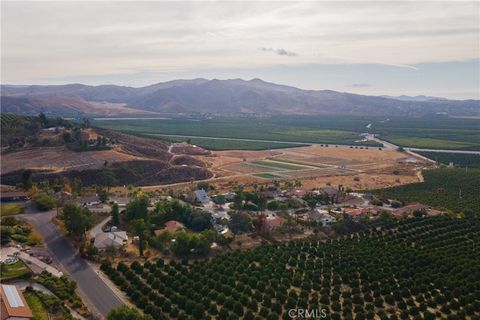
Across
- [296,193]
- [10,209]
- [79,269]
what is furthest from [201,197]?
[79,269]

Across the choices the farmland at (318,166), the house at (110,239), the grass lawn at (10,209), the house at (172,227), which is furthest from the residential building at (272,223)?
the grass lawn at (10,209)

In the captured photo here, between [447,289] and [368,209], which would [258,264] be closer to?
[447,289]

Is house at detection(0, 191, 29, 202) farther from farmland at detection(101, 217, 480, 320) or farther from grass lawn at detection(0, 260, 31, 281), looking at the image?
farmland at detection(101, 217, 480, 320)

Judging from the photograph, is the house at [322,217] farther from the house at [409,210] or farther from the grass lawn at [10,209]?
the grass lawn at [10,209]

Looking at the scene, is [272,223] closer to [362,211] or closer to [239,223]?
[239,223]

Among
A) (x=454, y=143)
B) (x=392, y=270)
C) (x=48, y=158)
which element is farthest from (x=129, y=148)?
(x=454, y=143)

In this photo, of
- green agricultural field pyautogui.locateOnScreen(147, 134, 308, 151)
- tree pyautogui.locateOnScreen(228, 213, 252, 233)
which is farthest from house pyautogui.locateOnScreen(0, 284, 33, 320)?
green agricultural field pyautogui.locateOnScreen(147, 134, 308, 151)
